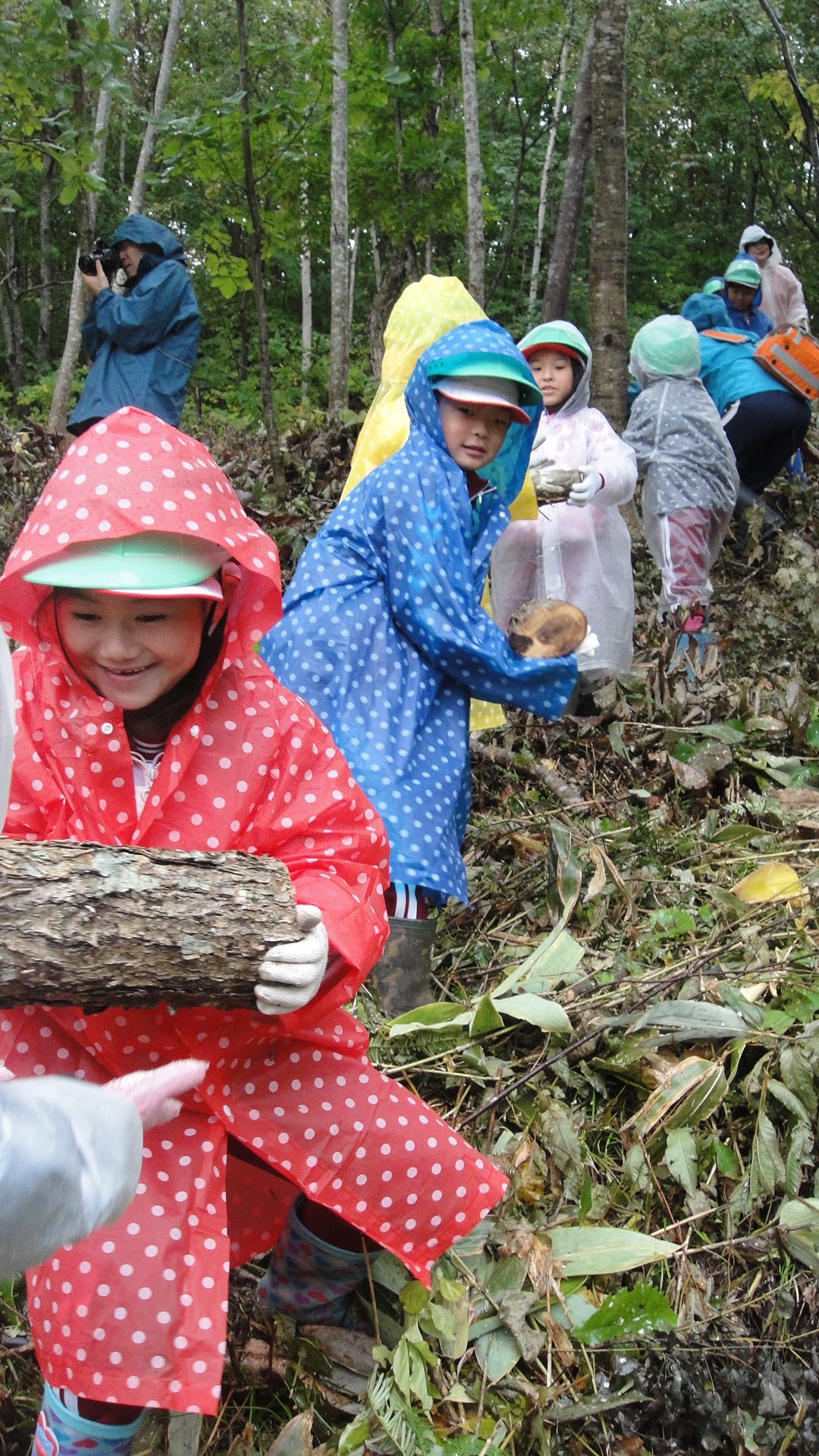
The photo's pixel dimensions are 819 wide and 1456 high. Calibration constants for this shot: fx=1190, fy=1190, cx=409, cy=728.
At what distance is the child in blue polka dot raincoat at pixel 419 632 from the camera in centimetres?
313

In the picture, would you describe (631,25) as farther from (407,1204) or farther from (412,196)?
(407,1204)

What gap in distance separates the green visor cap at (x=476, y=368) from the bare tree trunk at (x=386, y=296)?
278 inches

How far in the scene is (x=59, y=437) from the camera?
7762 mm

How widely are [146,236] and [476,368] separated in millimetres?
3135

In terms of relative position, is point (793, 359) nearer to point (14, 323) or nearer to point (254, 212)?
point (254, 212)

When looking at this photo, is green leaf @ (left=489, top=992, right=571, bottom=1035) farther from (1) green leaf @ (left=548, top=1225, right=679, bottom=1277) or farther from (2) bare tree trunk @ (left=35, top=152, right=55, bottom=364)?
(2) bare tree trunk @ (left=35, top=152, right=55, bottom=364)

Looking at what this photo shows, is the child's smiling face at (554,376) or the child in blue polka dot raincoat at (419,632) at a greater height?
the child's smiling face at (554,376)

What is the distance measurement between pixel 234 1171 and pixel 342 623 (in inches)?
65.3

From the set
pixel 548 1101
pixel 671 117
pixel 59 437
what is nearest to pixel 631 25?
pixel 671 117

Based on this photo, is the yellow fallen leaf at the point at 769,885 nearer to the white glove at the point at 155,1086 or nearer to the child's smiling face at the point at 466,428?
the child's smiling face at the point at 466,428

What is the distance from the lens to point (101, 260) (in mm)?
5914

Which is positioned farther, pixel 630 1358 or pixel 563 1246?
pixel 563 1246

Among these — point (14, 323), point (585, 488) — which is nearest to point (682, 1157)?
point (585, 488)

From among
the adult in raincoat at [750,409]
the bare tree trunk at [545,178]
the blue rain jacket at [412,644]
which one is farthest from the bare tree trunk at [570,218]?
the bare tree trunk at [545,178]
